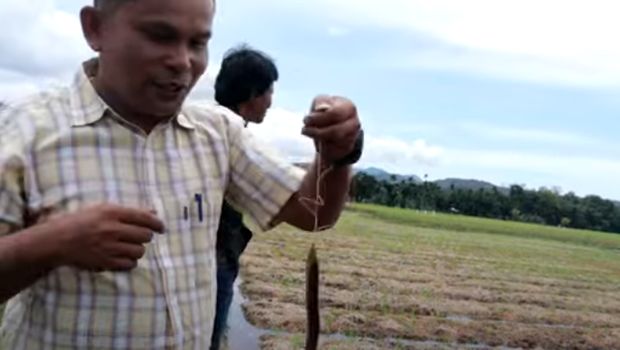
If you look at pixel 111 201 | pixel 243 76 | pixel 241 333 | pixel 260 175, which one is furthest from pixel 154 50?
pixel 241 333

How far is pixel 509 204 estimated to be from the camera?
3263 inches

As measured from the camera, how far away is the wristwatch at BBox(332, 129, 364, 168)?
6.31 feet

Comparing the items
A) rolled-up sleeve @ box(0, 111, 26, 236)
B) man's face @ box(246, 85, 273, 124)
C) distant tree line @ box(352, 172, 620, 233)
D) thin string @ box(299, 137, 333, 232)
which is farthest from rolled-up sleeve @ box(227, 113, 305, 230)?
distant tree line @ box(352, 172, 620, 233)

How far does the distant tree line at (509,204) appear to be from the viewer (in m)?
79.8

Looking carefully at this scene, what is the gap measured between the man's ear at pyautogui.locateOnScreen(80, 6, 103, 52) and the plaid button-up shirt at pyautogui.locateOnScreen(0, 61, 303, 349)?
0.37 feet

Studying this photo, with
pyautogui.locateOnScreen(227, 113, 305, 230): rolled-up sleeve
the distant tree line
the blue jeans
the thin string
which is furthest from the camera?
the distant tree line

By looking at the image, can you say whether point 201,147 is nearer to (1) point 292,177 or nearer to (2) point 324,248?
(1) point 292,177

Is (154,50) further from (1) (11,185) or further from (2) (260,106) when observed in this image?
(2) (260,106)

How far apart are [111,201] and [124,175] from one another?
0.25 ft

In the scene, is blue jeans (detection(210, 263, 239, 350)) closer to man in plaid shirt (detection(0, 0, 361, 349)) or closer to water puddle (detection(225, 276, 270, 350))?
man in plaid shirt (detection(0, 0, 361, 349))

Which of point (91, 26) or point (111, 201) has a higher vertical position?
point (91, 26)

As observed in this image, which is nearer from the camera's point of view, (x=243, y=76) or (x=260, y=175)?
(x=260, y=175)

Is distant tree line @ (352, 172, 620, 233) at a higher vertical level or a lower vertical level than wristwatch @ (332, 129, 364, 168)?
higher

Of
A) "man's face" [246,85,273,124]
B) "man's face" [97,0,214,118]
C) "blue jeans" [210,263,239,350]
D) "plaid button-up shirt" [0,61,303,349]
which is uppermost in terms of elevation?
"man's face" [246,85,273,124]
